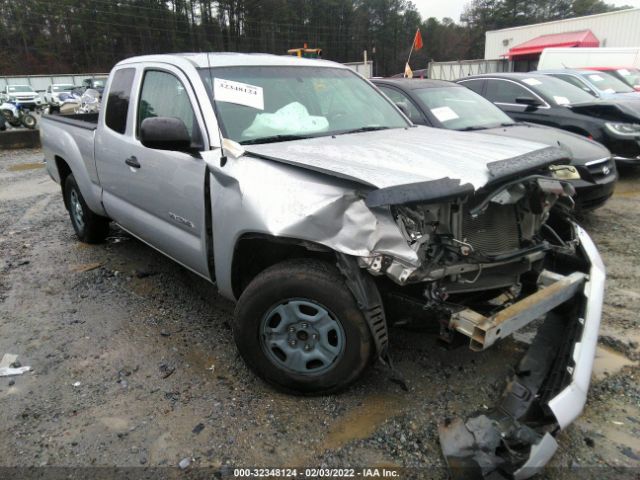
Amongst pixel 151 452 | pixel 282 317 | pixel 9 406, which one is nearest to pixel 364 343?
pixel 282 317

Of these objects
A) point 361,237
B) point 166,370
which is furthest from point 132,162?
point 361,237

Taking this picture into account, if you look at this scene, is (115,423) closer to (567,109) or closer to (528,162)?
(528,162)

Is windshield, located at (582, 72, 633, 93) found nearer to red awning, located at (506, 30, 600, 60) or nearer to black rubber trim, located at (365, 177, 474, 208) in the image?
black rubber trim, located at (365, 177, 474, 208)

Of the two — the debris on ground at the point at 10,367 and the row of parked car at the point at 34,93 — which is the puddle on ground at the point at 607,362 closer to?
the debris on ground at the point at 10,367

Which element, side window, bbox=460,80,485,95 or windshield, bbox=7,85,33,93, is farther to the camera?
windshield, bbox=7,85,33,93

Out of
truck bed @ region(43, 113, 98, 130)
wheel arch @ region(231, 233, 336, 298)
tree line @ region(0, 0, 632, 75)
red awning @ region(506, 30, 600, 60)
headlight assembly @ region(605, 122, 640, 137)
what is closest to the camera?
wheel arch @ region(231, 233, 336, 298)

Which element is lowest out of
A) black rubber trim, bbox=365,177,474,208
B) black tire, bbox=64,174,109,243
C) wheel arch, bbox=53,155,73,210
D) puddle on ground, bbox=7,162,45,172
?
puddle on ground, bbox=7,162,45,172

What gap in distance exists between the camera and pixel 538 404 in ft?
7.19

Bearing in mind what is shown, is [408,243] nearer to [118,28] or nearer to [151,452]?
[151,452]

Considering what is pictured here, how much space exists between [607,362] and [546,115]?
5255mm

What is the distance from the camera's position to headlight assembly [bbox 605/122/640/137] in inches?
270

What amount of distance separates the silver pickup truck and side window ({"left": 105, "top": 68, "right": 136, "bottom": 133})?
510mm

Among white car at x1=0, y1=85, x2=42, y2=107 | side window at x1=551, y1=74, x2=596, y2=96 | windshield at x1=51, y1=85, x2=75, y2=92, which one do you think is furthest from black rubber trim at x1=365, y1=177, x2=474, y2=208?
windshield at x1=51, y1=85, x2=75, y2=92

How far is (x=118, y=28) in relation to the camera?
168ft
